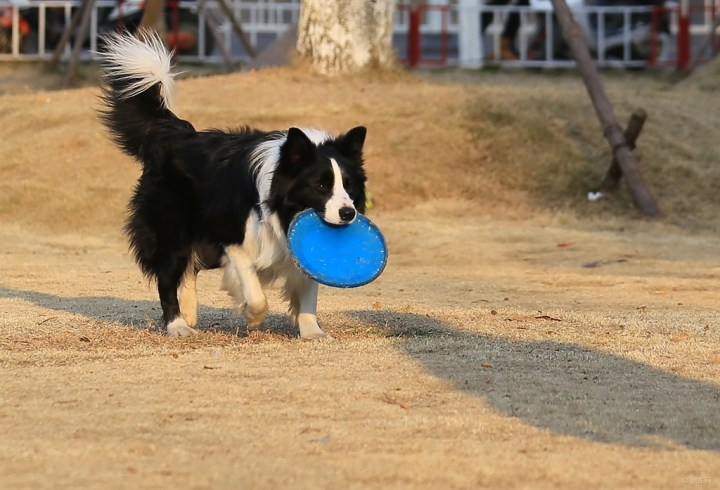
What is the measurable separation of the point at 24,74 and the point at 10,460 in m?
18.5

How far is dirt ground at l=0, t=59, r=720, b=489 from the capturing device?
523 cm

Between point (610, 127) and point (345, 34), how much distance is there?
406 cm

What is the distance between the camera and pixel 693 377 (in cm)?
700

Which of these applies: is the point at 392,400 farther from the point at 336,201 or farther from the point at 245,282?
the point at 245,282

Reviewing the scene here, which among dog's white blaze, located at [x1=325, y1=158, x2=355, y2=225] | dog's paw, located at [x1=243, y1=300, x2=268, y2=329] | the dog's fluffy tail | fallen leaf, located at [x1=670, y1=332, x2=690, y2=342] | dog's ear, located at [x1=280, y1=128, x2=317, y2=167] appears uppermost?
the dog's fluffy tail

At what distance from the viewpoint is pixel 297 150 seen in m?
7.66

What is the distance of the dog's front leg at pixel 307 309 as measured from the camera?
8086 millimetres

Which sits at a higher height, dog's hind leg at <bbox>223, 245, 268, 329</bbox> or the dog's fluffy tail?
the dog's fluffy tail

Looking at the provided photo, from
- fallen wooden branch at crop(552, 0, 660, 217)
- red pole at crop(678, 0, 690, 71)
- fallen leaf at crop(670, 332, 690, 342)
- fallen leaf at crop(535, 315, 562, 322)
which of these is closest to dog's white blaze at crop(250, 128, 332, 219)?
fallen leaf at crop(535, 315, 562, 322)

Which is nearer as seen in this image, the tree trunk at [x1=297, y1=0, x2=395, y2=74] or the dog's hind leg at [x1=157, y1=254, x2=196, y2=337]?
the dog's hind leg at [x1=157, y1=254, x2=196, y2=337]

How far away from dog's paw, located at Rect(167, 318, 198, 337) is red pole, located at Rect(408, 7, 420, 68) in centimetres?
1462

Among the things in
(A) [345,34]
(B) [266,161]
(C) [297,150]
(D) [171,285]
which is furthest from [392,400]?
(A) [345,34]

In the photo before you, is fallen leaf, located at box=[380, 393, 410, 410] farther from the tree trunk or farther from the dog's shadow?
the tree trunk

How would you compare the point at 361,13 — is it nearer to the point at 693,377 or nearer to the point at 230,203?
the point at 230,203
